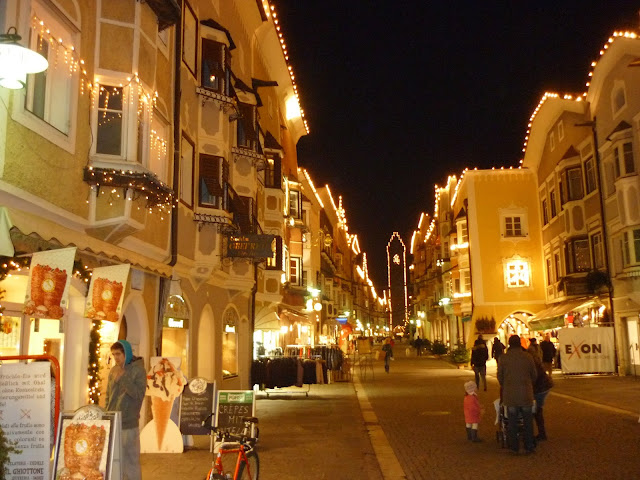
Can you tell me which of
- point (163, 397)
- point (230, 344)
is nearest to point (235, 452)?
point (163, 397)

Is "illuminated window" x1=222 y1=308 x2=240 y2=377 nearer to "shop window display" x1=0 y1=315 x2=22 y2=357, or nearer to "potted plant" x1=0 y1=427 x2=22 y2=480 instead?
"shop window display" x1=0 y1=315 x2=22 y2=357

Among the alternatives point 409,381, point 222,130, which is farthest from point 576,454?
point 409,381

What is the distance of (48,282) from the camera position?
332 inches

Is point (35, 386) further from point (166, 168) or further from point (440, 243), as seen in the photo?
point (440, 243)

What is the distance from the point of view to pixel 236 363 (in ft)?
74.2

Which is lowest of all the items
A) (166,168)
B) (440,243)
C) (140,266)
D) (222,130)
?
(140,266)

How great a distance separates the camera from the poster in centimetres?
711

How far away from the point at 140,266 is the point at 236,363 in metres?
10.5

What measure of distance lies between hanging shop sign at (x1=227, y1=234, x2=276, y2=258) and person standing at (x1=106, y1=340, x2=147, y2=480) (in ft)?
33.4

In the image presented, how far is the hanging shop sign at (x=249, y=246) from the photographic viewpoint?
737 inches

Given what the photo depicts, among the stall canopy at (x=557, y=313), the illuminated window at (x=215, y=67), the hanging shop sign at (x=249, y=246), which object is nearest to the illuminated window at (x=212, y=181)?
the hanging shop sign at (x=249, y=246)

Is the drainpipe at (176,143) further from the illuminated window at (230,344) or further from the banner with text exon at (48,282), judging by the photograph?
the illuminated window at (230,344)

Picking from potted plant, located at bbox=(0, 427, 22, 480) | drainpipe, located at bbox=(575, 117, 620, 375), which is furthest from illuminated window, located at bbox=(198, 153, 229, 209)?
drainpipe, located at bbox=(575, 117, 620, 375)

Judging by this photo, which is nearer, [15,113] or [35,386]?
[35,386]
